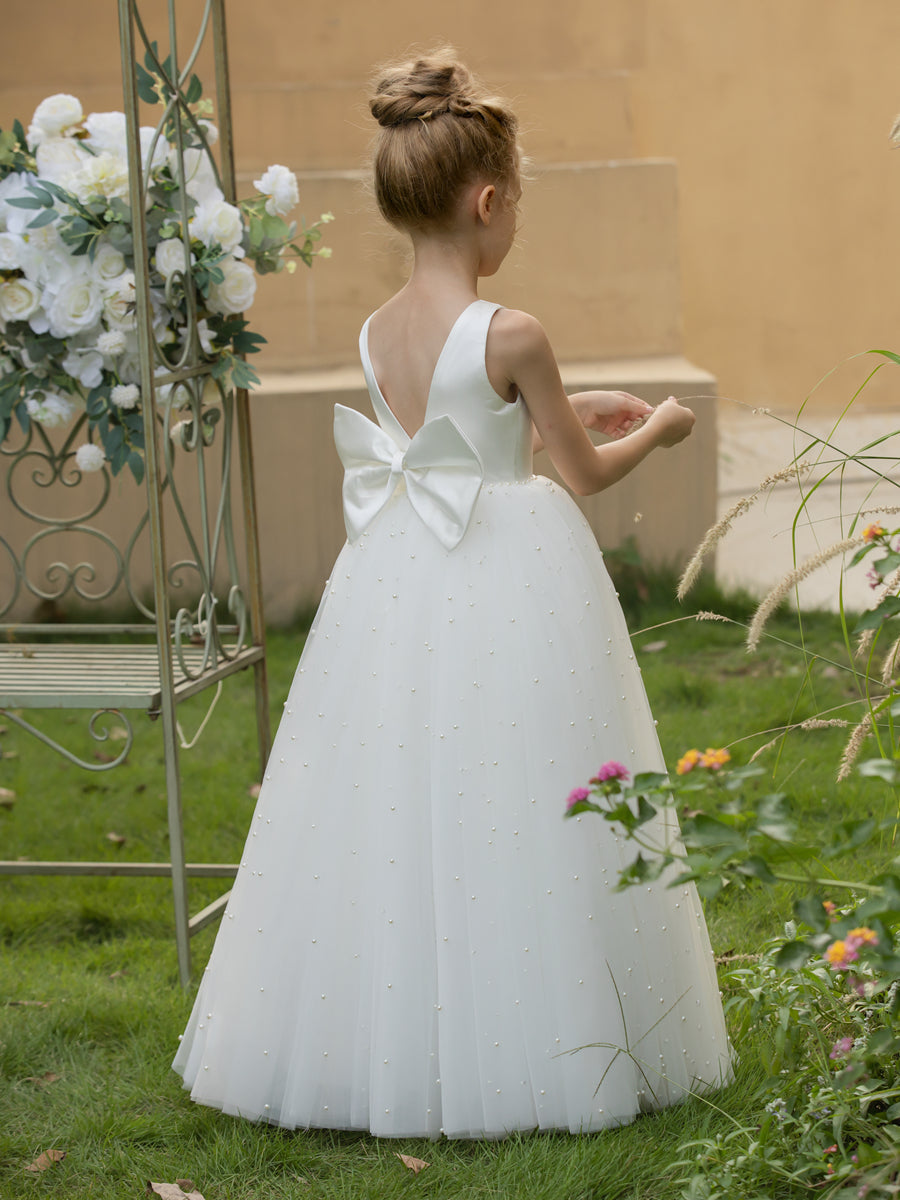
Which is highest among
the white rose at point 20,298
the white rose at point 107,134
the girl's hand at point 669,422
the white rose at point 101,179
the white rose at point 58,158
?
the white rose at point 107,134

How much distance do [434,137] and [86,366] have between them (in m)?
1.06

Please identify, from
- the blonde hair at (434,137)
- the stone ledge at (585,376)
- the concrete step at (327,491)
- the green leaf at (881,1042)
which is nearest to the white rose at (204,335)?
the blonde hair at (434,137)

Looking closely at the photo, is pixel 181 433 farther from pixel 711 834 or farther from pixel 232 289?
pixel 711 834

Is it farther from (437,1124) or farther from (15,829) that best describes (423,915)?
(15,829)

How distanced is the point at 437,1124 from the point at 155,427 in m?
1.30

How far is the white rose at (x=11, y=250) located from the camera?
2.62 metres

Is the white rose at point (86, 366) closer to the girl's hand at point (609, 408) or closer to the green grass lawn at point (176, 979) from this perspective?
the girl's hand at point (609, 408)

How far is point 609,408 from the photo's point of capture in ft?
7.34

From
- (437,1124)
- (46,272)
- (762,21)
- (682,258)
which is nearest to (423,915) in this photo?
(437,1124)

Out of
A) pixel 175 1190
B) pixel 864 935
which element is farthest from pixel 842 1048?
pixel 175 1190

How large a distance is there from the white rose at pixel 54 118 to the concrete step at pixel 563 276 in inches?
103

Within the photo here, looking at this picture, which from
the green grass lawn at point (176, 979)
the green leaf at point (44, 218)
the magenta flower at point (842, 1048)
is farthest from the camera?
the green leaf at point (44, 218)

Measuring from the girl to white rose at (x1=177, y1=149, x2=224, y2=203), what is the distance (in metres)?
0.80

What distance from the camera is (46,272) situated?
2635 millimetres
